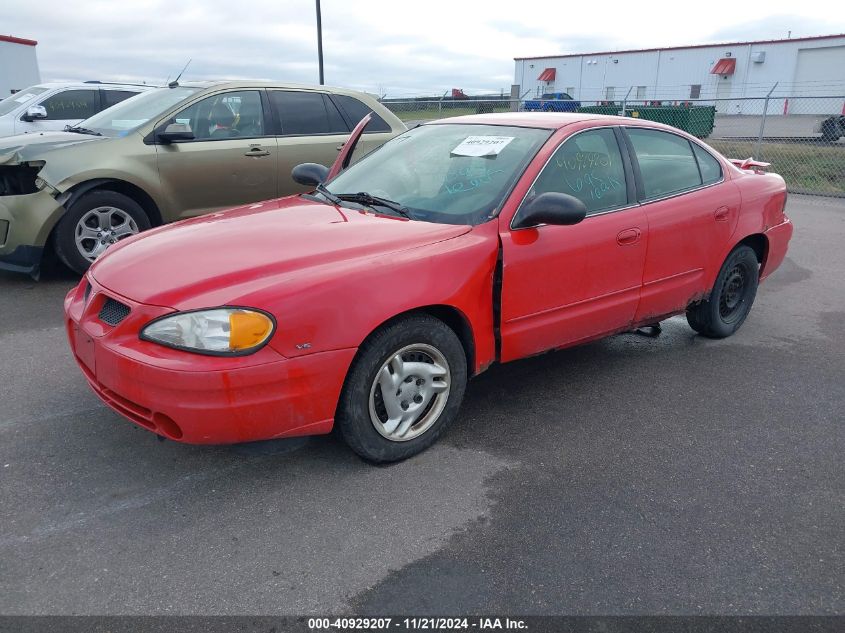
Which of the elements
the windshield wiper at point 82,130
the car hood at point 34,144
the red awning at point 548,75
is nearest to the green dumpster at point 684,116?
the windshield wiper at point 82,130

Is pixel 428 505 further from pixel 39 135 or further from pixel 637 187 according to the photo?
pixel 39 135

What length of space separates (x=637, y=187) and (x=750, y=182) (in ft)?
4.16

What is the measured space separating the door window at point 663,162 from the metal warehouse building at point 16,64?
989 inches

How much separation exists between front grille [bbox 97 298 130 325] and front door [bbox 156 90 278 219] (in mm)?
3609

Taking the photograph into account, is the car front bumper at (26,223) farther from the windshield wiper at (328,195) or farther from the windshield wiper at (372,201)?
the windshield wiper at (372,201)

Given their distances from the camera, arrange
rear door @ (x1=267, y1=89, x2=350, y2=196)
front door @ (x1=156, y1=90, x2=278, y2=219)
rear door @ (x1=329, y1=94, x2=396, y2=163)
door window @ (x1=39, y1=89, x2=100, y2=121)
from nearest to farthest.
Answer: front door @ (x1=156, y1=90, x2=278, y2=219) → rear door @ (x1=267, y1=89, x2=350, y2=196) → rear door @ (x1=329, y1=94, x2=396, y2=163) → door window @ (x1=39, y1=89, x2=100, y2=121)

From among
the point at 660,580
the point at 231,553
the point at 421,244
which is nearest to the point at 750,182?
the point at 421,244

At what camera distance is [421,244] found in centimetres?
324

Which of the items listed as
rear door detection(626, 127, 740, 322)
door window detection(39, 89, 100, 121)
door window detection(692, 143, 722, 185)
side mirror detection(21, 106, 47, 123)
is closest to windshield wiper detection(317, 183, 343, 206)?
rear door detection(626, 127, 740, 322)

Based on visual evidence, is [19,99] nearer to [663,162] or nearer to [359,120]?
[359,120]

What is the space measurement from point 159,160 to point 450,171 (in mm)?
3543

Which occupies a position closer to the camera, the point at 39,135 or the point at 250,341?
the point at 250,341

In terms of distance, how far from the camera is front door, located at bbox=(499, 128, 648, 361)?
140 inches

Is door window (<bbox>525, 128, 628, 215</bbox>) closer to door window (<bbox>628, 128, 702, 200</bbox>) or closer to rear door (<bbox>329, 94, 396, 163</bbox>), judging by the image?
door window (<bbox>628, 128, 702, 200</bbox>)
